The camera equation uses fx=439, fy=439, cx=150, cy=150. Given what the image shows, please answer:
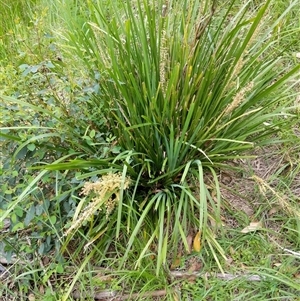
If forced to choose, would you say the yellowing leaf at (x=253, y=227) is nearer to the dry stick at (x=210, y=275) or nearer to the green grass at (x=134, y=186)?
the green grass at (x=134, y=186)

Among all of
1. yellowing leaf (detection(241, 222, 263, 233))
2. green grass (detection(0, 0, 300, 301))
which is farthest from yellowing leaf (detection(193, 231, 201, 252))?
yellowing leaf (detection(241, 222, 263, 233))

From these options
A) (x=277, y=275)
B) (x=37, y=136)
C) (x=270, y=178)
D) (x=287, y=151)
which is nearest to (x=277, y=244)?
(x=277, y=275)

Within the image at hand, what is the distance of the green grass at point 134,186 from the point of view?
Result: 1.86 m

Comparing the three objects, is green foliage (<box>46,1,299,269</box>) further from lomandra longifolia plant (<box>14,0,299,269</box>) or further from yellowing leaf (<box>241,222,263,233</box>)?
yellowing leaf (<box>241,222,263,233</box>)

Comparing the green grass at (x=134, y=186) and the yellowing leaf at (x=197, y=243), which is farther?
the yellowing leaf at (x=197, y=243)

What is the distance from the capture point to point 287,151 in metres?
2.27

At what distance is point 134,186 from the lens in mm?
2012

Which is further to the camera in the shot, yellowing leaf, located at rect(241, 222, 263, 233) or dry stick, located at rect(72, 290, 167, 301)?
yellowing leaf, located at rect(241, 222, 263, 233)

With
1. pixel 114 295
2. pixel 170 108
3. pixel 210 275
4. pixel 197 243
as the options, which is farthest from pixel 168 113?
pixel 114 295

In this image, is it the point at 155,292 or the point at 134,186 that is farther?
the point at 134,186

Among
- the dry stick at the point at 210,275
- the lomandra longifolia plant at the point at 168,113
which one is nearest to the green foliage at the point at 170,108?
the lomandra longifolia plant at the point at 168,113

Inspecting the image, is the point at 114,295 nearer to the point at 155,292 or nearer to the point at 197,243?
the point at 155,292

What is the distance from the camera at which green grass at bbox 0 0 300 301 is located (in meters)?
1.86

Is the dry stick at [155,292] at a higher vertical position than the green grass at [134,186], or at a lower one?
lower
